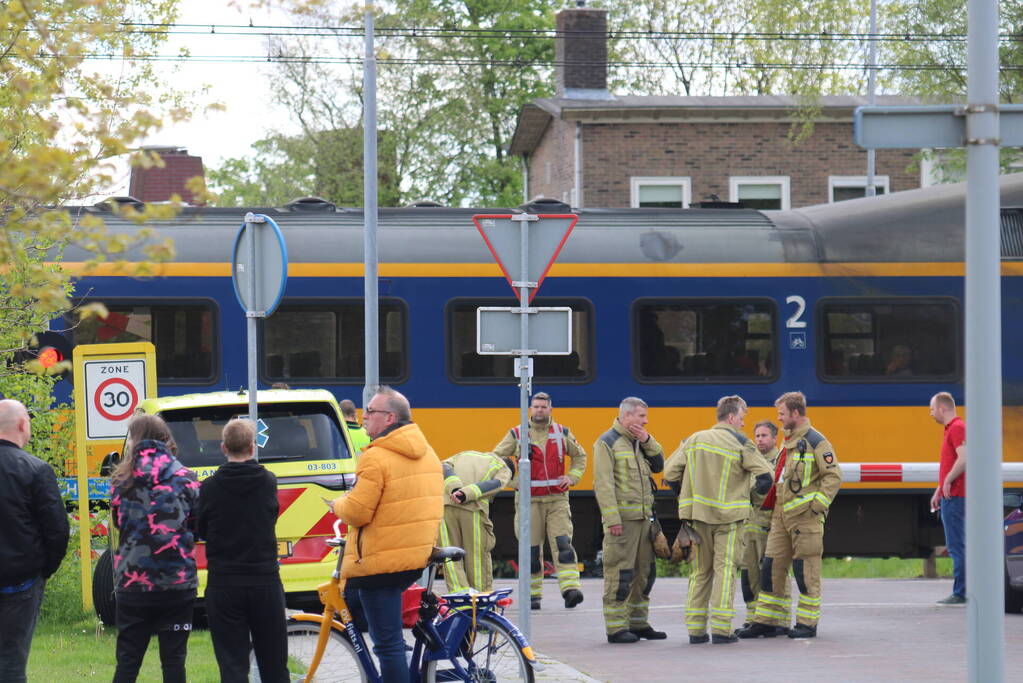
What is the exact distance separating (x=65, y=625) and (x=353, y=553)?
16.6ft

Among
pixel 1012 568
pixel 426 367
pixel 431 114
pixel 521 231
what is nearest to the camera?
pixel 521 231

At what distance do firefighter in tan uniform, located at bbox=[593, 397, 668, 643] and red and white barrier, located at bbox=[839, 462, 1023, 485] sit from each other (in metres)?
5.02

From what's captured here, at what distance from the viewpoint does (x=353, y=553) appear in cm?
791

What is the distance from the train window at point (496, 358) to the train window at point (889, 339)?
2.38 metres

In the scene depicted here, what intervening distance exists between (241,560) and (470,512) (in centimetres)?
434

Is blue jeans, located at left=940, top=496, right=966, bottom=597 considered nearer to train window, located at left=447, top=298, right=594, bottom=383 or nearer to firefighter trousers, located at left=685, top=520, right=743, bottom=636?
firefighter trousers, located at left=685, top=520, right=743, bottom=636

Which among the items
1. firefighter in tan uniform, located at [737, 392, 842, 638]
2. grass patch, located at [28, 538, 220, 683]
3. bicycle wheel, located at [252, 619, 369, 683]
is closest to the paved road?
firefighter in tan uniform, located at [737, 392, 842, 638]

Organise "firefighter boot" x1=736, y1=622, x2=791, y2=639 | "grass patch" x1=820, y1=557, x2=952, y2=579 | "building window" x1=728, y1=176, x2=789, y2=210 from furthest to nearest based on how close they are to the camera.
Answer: "building window" x1=728, y1=176, x2=789, y2=210, "grass patch" x1=820, y1=557, x2=952, y2=579, "firefighter boot" x1=736, y1=622, x2=791, y2=639

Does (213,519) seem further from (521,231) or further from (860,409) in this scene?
(860,409)

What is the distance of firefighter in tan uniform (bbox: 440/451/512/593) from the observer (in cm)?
1159

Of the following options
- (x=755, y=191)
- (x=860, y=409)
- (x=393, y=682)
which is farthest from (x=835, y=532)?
(x=755, y=191)

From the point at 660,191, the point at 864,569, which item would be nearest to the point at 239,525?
the point at 864,569

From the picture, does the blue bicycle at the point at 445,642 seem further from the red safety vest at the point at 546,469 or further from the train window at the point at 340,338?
the train window at the point at 340,338

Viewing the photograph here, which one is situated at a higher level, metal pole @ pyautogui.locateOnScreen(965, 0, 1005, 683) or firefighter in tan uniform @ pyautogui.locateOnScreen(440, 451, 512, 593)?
metal pole @ pyautogui.locateOnScreen(965, 0, 1005, 683)
